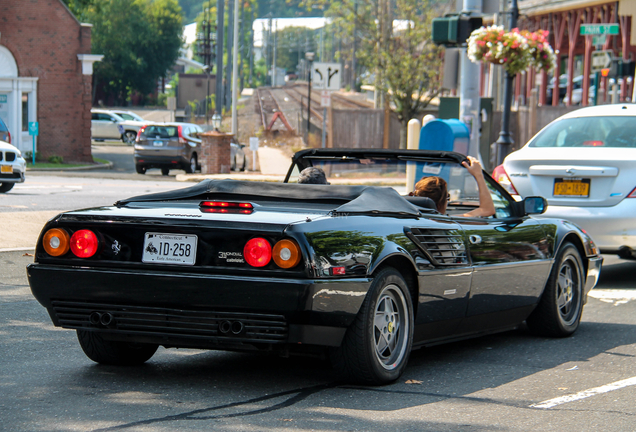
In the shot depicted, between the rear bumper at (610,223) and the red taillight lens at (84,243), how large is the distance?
5.71 meters

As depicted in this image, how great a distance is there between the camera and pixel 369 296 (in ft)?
16.2

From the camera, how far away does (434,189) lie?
6.29m

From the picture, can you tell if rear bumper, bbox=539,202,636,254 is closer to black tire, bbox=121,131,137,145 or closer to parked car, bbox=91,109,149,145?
parked car, bbox=91,109,149,145

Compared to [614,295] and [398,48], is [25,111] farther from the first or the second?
[614,295]

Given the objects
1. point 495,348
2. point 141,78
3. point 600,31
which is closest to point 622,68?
point 600,31

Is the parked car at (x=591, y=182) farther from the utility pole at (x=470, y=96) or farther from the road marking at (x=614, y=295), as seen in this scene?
the utility pole at (x=470, y=96)

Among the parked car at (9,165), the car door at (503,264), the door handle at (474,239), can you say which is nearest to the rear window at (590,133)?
the car door at (503,264)

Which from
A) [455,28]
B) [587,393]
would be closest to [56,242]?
[587,393]

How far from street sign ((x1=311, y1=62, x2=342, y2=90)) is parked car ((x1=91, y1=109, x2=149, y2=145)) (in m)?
25.2

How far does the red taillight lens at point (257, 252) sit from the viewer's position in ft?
15.5

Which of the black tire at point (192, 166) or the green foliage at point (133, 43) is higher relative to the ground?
the green foliage at point (133, 43)

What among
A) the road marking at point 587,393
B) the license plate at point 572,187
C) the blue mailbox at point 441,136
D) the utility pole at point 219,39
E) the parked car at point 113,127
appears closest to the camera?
the road marking at point 587,393

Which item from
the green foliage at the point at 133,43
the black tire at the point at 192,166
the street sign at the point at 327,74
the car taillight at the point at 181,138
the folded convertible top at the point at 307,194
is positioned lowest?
the black tire at the point at 192,166

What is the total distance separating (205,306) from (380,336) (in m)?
1.00
